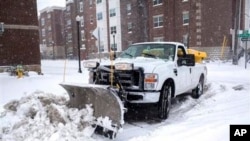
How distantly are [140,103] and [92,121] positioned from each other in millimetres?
1254

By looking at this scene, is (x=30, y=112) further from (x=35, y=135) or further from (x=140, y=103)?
(x=140, y=103)

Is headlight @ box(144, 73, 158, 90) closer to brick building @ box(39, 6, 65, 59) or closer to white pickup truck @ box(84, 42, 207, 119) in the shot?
white pickup truck @ box(84, 42, 207, 119)

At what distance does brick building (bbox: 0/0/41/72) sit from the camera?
1725 centimetres

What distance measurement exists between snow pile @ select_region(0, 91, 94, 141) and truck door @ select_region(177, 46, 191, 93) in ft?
9.10

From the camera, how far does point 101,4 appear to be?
4509cm

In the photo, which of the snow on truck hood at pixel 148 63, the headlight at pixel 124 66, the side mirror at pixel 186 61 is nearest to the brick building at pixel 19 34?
the snow on truck hood at pixel 148 63

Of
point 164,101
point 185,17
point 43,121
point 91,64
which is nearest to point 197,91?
point 164,101

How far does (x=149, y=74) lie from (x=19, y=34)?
43.7 feet

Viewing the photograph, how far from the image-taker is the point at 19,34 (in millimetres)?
17844

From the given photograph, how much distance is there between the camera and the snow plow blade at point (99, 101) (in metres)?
5.54

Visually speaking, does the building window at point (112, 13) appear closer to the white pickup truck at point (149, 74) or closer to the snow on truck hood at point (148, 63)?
the white pickup truck at point (149, 74)

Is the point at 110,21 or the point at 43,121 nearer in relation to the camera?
the point at 43,121

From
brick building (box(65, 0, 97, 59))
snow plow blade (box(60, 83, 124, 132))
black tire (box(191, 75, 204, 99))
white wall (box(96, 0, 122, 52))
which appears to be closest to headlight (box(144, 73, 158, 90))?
snow plow blade (box(60, 83, 124, 132))

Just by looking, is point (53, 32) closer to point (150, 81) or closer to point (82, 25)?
point (82, 25)
